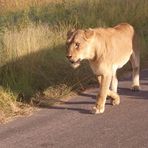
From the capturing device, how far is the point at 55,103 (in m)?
8.17

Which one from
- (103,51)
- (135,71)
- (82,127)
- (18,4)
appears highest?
(103,51)

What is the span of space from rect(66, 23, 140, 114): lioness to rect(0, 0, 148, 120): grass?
1030 millimetres

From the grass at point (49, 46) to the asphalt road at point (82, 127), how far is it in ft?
1.71

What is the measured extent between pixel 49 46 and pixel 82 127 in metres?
3.89

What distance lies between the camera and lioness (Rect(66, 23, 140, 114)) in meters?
7.14

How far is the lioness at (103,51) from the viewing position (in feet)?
23.4

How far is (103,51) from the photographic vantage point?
7.53 metres

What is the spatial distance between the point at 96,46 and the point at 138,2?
22.3 feet

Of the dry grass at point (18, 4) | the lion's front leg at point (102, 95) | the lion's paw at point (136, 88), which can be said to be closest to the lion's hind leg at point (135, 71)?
the lion's paw at point (136, 88)

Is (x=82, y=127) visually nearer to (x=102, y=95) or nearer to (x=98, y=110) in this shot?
(x=98, y=110)

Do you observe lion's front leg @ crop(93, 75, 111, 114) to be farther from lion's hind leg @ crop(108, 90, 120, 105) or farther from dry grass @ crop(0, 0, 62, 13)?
dry grass @ crop(0, 0, 62, 13)

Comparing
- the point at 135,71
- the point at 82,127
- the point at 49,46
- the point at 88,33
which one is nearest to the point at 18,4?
the point at 49,46

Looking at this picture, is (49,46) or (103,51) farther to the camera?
(49,46)

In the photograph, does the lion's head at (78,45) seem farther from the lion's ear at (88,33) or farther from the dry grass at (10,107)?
the dry grass at (10,107)
